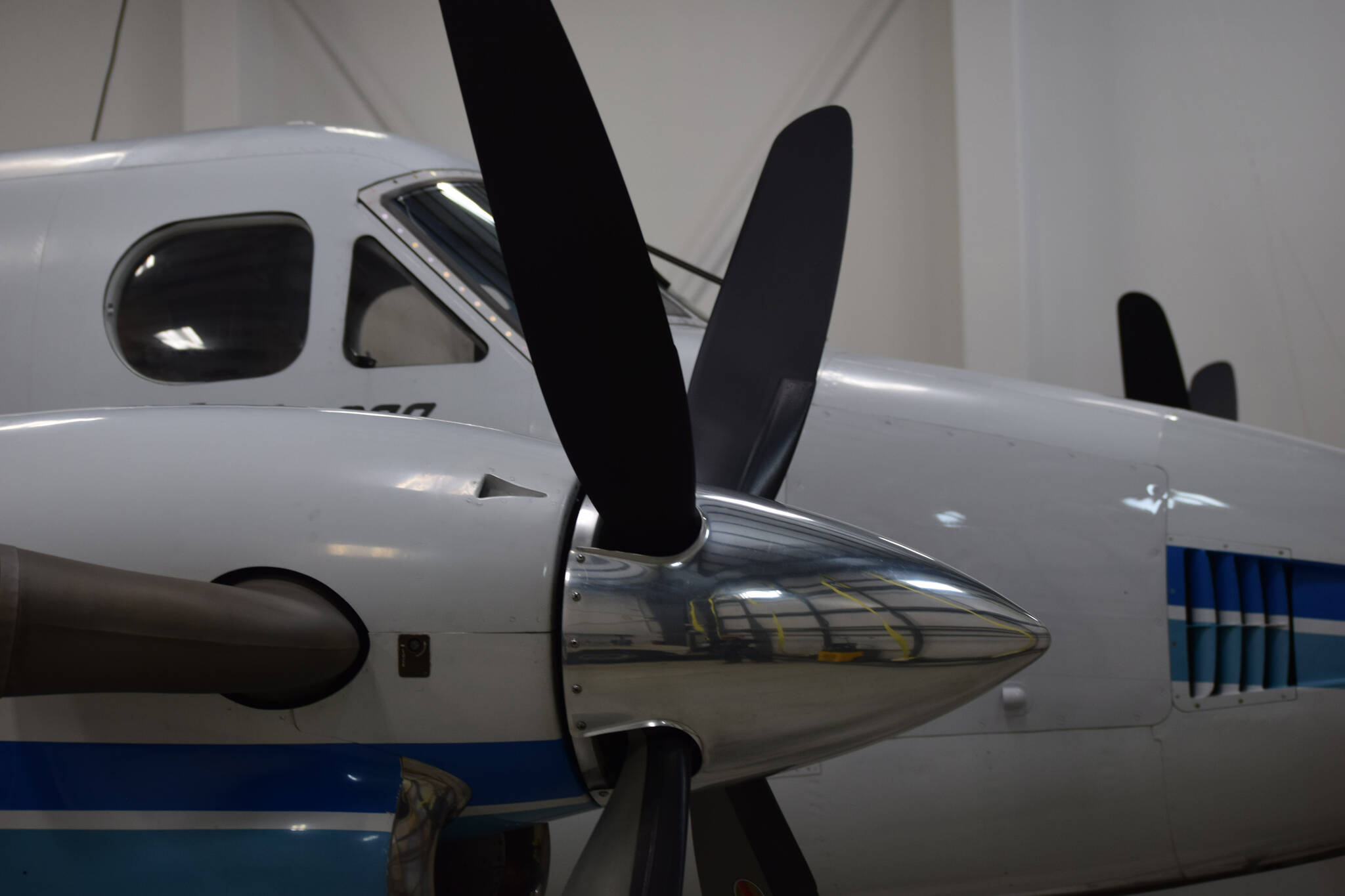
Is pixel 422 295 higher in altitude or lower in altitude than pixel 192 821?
higher

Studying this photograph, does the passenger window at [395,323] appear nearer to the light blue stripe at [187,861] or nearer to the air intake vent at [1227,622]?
the light blue stripe at [187,861]

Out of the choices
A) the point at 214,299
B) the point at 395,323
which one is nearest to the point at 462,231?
the point at 395,323

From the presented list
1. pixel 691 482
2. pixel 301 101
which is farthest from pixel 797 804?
pixel 301 101

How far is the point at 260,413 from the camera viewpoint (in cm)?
177

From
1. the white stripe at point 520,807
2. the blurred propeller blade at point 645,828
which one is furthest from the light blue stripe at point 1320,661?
the white stripe at point 520,807

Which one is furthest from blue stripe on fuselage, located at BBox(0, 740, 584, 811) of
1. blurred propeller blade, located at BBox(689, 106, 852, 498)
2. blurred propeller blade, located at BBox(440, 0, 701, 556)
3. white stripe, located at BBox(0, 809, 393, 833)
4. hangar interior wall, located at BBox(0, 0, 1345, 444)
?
hangar interior wall, located at BBox(0, 0, 1345, 444)

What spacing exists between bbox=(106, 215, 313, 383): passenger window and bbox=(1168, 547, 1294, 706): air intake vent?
2555 mm

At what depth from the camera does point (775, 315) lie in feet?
7.50

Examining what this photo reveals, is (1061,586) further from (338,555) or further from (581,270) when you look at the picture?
(338,555)

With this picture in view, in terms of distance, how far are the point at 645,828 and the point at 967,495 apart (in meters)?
1.47

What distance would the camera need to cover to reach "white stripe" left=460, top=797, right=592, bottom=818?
1.68 meters

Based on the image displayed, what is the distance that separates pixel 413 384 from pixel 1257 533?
2326 millimetres

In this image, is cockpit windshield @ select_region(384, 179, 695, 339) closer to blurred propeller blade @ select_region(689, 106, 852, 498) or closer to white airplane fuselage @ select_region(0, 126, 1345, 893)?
white airplane fuselage @ select_region(0, 126, 1345, 893)

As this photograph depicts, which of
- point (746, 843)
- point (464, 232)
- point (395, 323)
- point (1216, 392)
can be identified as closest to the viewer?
point (746, 843)
